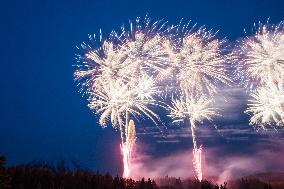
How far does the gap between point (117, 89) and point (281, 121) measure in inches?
615

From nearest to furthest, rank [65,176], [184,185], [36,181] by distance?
[36,181], [65,176], [184,185]

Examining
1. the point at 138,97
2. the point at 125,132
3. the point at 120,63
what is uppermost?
the point at 120,63

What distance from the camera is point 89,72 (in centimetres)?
3906

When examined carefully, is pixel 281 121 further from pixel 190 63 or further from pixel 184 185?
pixel 184 185

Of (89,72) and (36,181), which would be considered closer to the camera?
(36,181)

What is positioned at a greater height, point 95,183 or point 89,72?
point 89,72

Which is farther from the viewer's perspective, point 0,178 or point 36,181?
point 36,181

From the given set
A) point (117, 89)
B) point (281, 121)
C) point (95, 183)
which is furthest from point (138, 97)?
point (95, 183)

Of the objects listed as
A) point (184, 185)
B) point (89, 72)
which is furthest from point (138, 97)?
point (184, 185)

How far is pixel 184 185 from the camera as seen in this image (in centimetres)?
3244

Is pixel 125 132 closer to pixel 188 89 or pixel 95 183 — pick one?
pixel 188 89

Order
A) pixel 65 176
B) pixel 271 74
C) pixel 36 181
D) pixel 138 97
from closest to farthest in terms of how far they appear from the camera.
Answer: pixel 36 181, pixel 65 176, pixel 271 74, pixel 138 97

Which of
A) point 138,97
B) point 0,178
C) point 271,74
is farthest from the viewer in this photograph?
point 138,97

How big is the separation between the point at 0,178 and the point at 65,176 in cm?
583
